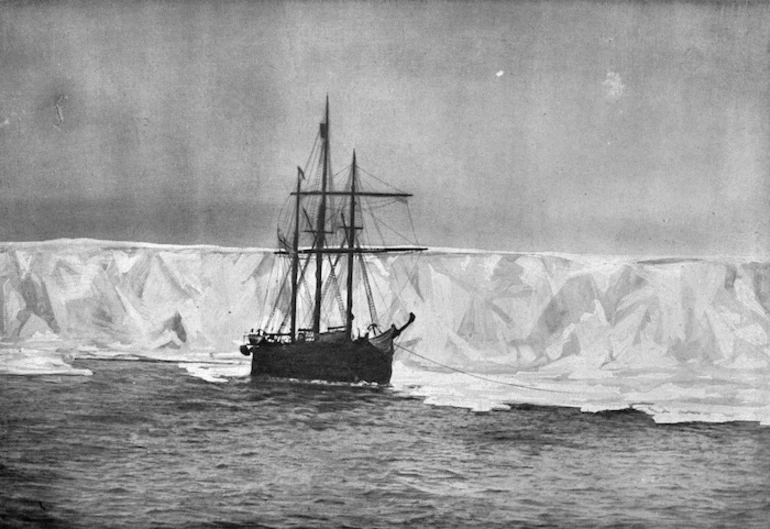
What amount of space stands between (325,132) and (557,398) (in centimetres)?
149

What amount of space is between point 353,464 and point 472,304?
2.76 feet

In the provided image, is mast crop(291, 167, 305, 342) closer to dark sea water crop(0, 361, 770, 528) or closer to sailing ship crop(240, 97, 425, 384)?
sailing ship crop(240, 97, 425, 384)

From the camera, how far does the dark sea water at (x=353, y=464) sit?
3143 mm

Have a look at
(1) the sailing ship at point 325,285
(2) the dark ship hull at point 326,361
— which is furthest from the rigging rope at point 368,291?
(2) the dark ship hull at point 326,361

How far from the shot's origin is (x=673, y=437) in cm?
324

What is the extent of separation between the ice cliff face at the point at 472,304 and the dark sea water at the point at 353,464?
8.7 inches

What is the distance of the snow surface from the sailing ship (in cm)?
6

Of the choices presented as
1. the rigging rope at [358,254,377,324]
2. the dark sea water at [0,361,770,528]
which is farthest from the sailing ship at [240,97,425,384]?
the dark sea water at [0,361,770,528]

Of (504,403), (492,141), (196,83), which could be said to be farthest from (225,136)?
(504,403)

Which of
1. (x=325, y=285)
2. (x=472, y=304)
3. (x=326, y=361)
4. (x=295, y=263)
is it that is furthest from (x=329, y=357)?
(x=472, y=304)

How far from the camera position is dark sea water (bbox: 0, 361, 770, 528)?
10.3 feet

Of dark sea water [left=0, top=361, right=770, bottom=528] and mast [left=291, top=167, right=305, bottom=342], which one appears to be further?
mast [left=291, top=167, right=305, bottom=342]

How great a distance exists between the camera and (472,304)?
3430mm

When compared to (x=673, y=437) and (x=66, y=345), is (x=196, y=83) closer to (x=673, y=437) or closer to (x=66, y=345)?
(x=66, y=345)
